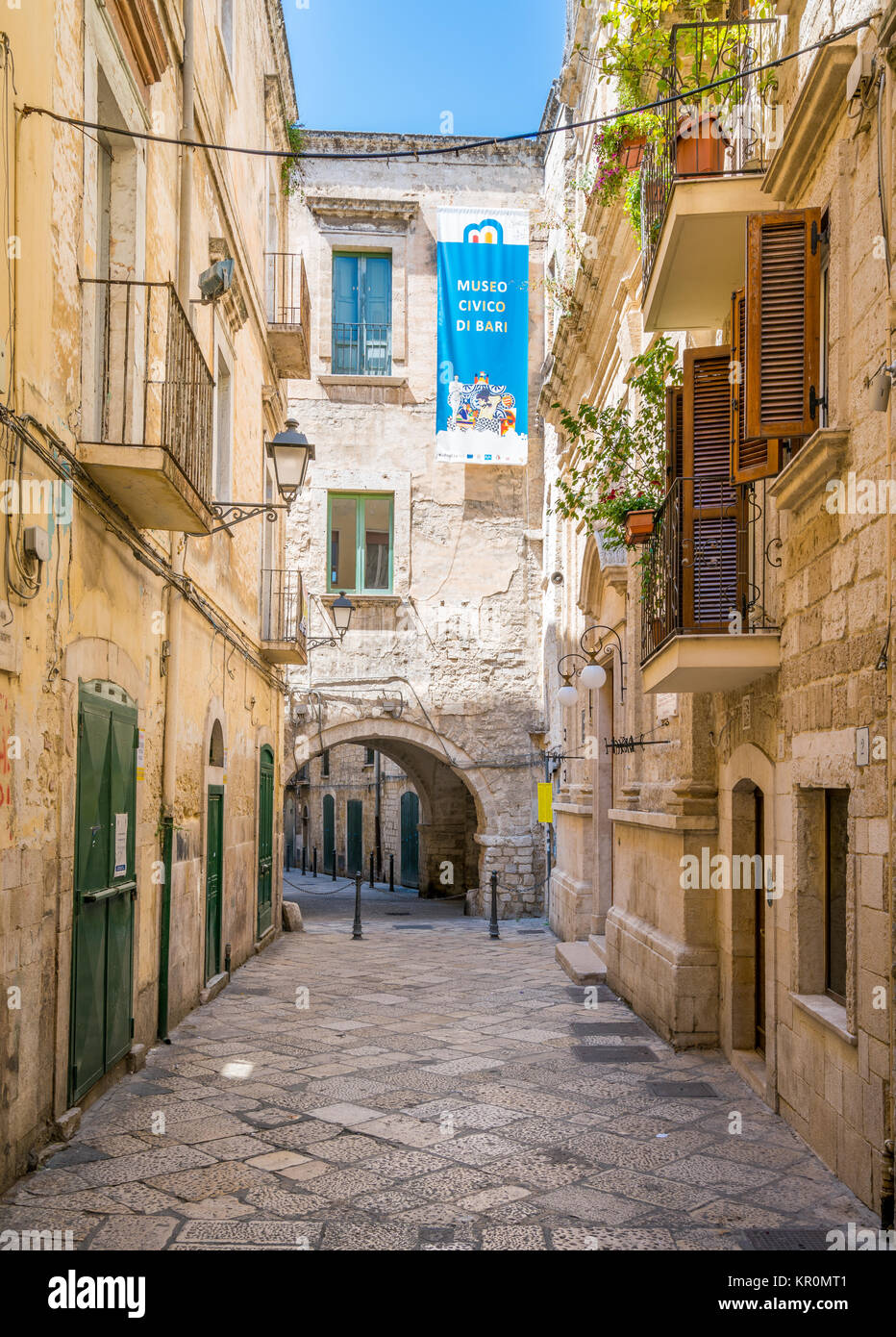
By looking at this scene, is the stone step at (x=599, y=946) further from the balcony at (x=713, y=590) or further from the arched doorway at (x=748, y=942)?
the balcony at (x=713, y=590)

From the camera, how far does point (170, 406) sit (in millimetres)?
7234

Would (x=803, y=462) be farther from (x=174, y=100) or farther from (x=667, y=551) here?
(x=174, y=100)

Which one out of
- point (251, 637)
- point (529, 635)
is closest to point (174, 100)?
point (251, 637)

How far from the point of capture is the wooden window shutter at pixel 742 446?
237 inches

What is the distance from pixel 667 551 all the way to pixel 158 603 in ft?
Result: 11.0

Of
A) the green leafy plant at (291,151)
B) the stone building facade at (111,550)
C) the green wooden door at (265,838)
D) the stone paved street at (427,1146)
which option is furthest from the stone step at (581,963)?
the green leafy plant at (291,151)

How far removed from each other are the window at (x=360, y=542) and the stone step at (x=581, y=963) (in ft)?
25.4

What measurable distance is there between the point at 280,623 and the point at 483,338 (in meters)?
6.34

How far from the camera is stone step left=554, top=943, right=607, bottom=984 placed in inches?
446

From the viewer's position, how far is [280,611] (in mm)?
14891

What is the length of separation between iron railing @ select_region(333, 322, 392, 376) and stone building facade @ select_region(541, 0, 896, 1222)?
Answer: 35.9ft

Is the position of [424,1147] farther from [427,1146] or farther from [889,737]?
[889,737]

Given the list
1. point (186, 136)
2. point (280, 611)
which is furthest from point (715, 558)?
point (280, 611)

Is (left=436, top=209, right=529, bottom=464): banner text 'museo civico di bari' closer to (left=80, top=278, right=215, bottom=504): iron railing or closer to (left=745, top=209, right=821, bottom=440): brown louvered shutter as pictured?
(left=80, top=278, right=215, bottom=504): iron railing
